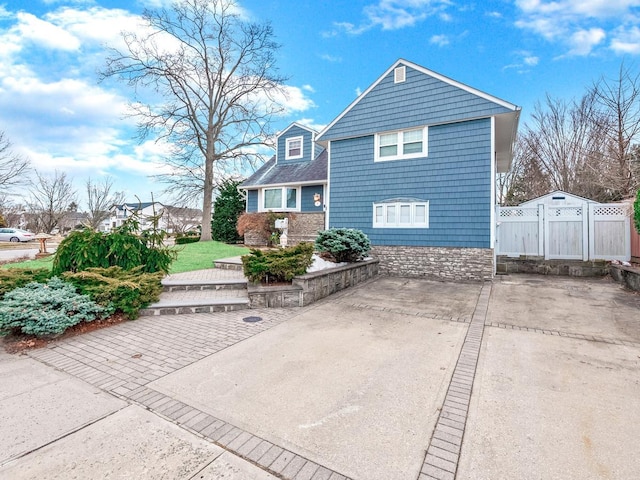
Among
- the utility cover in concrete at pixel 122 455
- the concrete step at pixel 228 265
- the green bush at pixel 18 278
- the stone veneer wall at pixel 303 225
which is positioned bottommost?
the utility cover in concrete at pixel 122 455

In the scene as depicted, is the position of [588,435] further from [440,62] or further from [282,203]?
[282,203]

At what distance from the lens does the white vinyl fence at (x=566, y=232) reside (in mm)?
9859

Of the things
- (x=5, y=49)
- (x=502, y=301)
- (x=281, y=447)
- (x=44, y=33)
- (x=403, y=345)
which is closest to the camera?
(x=281, y=447)

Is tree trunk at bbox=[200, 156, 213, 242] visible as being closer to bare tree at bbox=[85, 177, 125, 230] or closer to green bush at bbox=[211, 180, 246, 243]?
green bush at bbox=[211, 180, 246, 243]

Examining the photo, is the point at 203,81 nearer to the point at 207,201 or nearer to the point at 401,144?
the point at 207,201

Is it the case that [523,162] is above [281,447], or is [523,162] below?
above

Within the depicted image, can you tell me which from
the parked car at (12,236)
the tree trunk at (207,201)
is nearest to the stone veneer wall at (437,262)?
the tree trunk at (207,201)

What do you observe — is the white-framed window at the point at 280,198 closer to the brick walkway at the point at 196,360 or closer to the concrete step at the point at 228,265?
the concrete step at the point at 228,265

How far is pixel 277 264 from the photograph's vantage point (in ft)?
21.7

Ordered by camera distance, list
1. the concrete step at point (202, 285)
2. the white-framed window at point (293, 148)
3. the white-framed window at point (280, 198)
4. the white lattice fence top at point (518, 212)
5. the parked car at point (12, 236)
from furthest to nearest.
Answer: the parked car at point (12, 236) → the white-framed window at point (293, 148) → the white-framed window at point (280, 198) → the white lattice fence top at point (518, 212) → the concrete step at point (202, 285)

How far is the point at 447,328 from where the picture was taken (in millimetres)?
5000

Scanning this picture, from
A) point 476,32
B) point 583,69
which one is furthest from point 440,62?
point 583,69

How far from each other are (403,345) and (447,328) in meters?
1.20

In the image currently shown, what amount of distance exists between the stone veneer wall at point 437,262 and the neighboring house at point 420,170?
0.10ft
